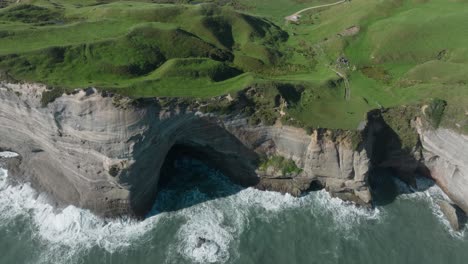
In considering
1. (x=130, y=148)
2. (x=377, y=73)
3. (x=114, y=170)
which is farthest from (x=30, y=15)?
(x=377, y=73)

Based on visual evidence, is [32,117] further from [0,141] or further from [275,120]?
[275,120]

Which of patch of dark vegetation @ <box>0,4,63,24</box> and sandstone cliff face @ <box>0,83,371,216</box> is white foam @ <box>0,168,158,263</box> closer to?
sandstone cliff face @ <box>0,83,371,216</box>

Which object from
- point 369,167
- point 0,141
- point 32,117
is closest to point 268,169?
point 369,167

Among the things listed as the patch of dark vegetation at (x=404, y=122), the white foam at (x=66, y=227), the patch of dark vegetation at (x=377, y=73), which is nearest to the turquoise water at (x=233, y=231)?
the white foam at (x=66, y=227)

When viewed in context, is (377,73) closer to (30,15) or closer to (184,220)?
(184,220)

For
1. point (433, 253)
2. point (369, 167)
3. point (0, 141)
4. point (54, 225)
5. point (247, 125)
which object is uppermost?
point (247, 125)

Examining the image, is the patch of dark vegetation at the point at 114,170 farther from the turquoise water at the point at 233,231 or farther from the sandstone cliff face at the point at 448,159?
the sandstone cliff face at the point at 448,159

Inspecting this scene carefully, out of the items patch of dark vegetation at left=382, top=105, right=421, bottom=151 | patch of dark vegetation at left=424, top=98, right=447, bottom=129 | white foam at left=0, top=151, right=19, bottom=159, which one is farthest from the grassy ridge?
patch of dark vegetation at left=424, top=98, right=447, bottom=129
